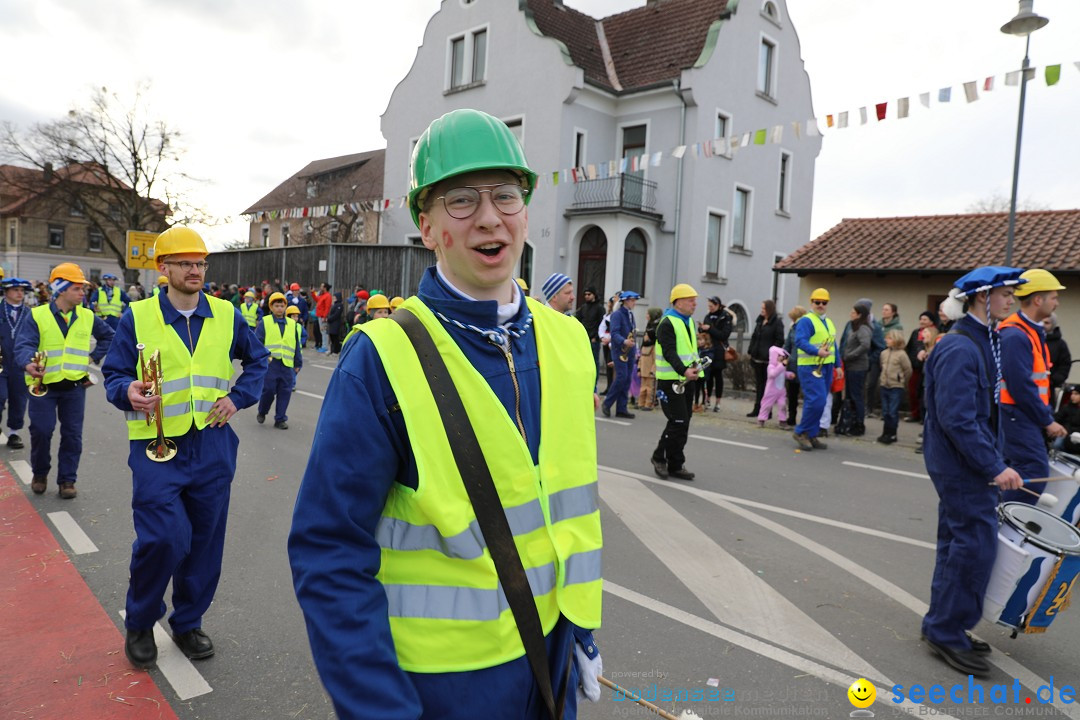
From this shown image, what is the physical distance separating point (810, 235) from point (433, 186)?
29767 millimetres

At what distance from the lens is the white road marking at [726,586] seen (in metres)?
3.96

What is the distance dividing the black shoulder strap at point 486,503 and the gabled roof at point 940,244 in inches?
613

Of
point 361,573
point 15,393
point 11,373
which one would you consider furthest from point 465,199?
point 11,373

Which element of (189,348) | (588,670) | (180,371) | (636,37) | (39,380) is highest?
(636,37)

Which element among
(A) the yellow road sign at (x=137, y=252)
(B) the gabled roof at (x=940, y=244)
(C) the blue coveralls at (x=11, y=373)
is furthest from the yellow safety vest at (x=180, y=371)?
(A) the yellow road sign at (x=137, y=252)

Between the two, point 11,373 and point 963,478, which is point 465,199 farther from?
point 11,373

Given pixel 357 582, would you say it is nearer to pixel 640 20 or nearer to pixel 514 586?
pixel 514 586

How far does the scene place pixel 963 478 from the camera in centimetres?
381

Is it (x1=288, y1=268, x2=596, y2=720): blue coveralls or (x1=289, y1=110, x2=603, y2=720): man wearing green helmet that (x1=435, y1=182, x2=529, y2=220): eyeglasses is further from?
(x1=288, y1=268, x2=596, y2=720): blue coveralls

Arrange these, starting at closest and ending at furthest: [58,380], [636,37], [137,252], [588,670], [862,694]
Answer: [588,670]
[862,694]
[58,380]
[137,252]
[636,37]

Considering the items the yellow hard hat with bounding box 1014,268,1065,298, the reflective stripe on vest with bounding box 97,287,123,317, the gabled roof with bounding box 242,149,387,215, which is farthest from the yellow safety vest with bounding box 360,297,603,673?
the gabled roof with bounding box 242,149,387,215

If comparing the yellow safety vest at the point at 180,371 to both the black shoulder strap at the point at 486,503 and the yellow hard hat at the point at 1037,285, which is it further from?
the yellow hard hat at the point at 1037,285

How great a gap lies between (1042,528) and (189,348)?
15.4 ft

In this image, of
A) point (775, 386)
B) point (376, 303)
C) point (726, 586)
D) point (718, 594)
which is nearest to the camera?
point (718, 594)
